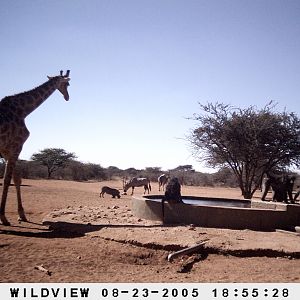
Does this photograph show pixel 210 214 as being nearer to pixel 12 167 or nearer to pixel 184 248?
pixel 184 248

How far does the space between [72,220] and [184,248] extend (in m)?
3.78

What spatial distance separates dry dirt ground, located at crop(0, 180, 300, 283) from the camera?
5.29 meters

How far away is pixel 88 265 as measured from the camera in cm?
576

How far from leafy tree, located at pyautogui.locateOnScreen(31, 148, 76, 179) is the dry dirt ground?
44405mm

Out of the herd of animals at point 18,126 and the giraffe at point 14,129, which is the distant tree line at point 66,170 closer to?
the herd of animals at point 18,126

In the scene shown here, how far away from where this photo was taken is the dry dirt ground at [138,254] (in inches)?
208

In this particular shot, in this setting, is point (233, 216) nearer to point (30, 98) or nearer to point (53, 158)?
point (30, 98)

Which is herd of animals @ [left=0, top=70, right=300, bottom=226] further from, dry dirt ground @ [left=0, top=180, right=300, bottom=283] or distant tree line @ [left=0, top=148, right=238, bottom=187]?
distant tree line @ [left=0, top=148, right=238, bottom=187]

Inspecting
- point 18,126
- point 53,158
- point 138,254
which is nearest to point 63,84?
point 18,126

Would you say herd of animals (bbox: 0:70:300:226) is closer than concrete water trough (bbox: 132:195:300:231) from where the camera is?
No

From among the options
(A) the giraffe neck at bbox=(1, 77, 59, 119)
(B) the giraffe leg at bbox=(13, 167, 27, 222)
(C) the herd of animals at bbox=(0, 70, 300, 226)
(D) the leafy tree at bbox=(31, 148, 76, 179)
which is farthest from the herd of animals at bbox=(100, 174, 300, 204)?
(D) the leafy tree at bbox=(31, 148, 76, 179)

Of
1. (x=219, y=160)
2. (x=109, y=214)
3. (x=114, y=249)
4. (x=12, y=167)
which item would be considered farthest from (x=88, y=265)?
(x=219, y=160)

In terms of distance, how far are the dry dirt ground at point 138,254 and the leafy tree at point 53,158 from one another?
44.4 meters

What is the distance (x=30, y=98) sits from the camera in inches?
397
